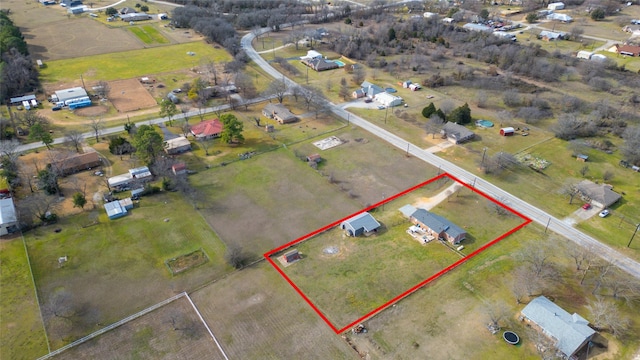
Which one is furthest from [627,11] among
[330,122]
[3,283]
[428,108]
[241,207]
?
[3,283]

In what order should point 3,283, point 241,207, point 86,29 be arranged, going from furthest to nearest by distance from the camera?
point 86,29
point 241,207
point 3,283

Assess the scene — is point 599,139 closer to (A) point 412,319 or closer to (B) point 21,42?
(A) point 412,319

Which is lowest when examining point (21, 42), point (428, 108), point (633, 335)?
point (633, 335)

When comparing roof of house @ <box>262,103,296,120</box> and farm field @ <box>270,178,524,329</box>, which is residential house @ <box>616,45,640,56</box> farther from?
roof of house @ <box>262,103,296,120</box>

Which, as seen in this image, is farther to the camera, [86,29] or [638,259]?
[86,29]

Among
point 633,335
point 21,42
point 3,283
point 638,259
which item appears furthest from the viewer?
point 21,42

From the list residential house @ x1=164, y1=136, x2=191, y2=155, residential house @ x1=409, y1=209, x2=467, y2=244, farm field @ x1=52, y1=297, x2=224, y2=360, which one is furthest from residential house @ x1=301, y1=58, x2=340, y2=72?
farm field @ x1=52, y1=297, x2=224, y2=360

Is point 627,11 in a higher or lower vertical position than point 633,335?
higher
